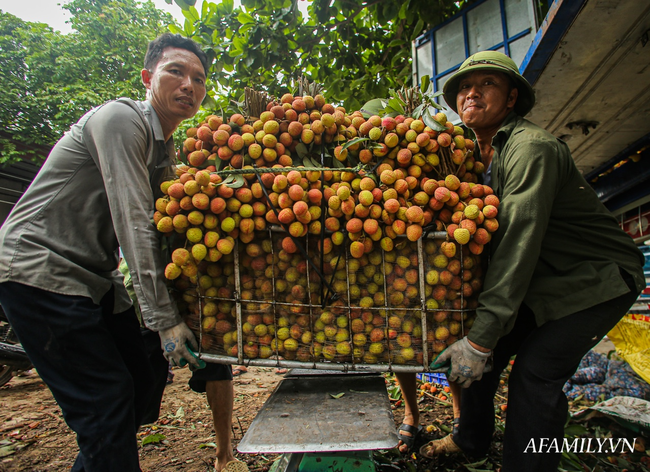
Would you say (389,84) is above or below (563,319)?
above

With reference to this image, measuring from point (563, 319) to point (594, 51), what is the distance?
78.4 inches

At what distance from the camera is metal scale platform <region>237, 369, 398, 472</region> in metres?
1.42

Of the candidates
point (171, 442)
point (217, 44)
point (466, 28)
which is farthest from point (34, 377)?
point (466, 28)

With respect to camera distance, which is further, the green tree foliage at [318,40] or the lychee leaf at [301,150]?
the green tree foliage at [318,40]

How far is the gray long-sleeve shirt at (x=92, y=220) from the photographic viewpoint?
58.7 inches

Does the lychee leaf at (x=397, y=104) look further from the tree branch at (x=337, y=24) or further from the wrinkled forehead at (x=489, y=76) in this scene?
the tree branch at (x=337, y=24)

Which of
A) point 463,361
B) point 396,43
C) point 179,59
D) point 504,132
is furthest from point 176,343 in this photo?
point 396,43

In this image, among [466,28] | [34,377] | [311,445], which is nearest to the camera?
[311,445]

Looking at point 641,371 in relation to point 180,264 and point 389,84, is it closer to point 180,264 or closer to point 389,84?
point 180,264

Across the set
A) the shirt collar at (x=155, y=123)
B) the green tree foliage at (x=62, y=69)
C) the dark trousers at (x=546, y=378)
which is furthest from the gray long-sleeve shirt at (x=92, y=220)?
the green tree foliage at (x=62, y=69)

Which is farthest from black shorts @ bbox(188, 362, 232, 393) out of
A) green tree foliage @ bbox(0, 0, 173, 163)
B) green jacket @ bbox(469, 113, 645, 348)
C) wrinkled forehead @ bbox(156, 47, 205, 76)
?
green tree foliage @ bbox(0, 0, 173, 163)

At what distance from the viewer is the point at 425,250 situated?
63.2 inches

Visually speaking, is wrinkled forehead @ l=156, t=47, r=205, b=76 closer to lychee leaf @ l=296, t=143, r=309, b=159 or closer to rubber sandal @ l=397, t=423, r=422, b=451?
lychee leaf @ l=296, t=143, r=309, b=159

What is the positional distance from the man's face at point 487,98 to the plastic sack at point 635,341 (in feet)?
7.82
